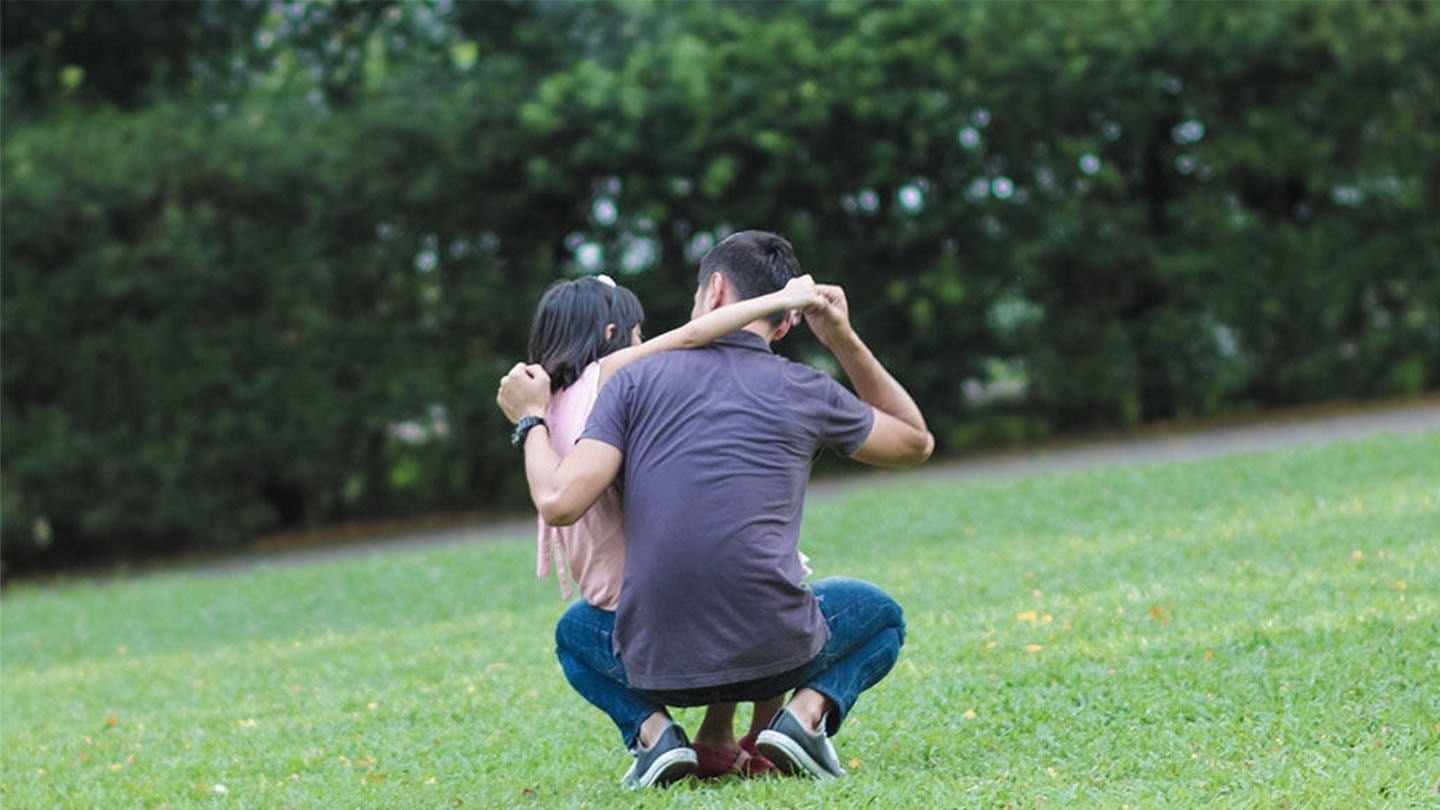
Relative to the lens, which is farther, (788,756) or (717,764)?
(717,764)

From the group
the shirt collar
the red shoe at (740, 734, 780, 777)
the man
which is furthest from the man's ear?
the red shoe at (740, 734, 780, 777)

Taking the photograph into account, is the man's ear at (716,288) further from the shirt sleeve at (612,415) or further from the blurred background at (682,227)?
the blurred background at (682,227)

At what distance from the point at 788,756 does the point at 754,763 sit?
25 centimetres

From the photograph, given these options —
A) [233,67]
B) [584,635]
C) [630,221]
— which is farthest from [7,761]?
[233,67]

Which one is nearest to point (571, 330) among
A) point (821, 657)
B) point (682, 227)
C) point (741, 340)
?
point (741, 340)

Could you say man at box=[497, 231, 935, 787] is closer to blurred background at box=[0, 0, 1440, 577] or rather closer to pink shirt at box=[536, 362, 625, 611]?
pink shirt at box=[536, 362, 625, 611]

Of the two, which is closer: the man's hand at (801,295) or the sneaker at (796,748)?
the man's hand at (801,295)

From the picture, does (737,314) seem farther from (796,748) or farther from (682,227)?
(682,227)

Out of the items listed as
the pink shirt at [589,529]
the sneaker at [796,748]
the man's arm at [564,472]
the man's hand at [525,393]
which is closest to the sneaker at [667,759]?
the sneaker at [796,748]

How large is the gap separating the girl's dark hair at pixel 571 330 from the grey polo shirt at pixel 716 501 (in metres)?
0.30

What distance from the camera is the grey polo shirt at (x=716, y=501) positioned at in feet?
15.9

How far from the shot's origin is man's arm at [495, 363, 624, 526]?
4781 millimetres

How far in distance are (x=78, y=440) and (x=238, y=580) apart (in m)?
2.08

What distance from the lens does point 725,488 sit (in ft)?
15.9
